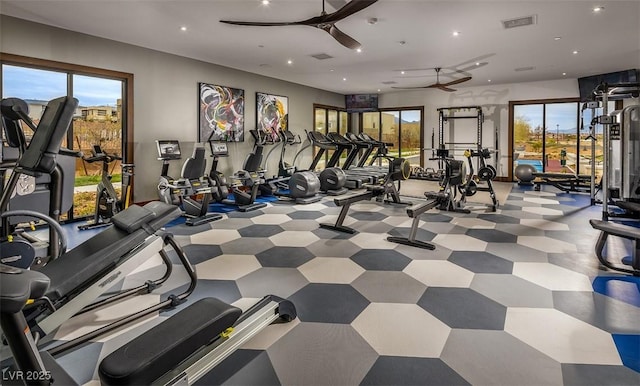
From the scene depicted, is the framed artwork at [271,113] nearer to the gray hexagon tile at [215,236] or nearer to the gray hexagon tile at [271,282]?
the gray hexagon tile at [215,236]

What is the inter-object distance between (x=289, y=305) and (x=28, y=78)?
5.53 metres

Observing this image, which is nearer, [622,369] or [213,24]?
[622,369]

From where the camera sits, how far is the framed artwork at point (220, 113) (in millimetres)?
7586

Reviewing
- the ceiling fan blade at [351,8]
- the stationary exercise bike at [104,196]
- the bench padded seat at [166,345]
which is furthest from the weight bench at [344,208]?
the stationary exercise bike at [104,196]

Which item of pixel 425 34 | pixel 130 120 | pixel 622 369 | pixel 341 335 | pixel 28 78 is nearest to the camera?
pixel 622 369

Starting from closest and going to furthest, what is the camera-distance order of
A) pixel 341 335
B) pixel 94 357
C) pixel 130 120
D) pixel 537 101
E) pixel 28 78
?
1. pixel 94 357
2. pixel 341 335
3. pixel 28 78
4. pixel 130 120
5. pixel 537 101

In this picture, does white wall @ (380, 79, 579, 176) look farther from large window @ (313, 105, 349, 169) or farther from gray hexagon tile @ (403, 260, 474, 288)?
gray hexagon tile @ (403, 260, 474, 288)

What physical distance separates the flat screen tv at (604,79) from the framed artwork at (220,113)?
26.4 ft

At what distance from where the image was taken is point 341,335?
230 centimetres

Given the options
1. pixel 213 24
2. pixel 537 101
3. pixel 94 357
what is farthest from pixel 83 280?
pixel 537 101

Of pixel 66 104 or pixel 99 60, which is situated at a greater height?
pixel 99 60

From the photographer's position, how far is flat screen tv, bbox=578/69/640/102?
8.62 m

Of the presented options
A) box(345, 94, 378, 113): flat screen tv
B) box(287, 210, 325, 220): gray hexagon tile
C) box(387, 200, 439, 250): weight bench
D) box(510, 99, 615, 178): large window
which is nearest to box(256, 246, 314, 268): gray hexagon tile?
box(387, 200, 439, 250): weight bench

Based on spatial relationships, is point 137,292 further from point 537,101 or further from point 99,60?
point 537,101
